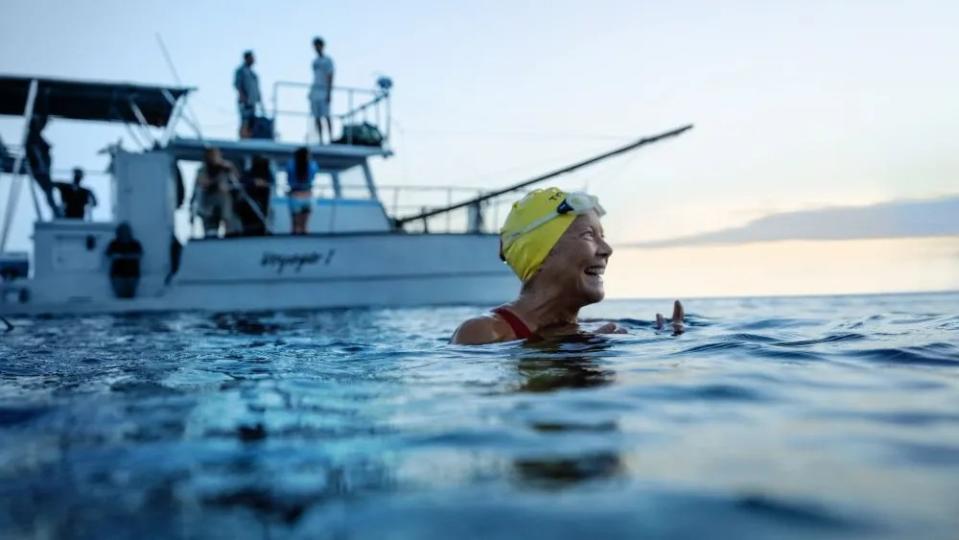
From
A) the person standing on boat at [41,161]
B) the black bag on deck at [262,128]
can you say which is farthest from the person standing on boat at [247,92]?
the person standing on boat at [41,161]

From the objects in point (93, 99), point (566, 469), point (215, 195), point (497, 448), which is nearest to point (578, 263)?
point (497, 448)

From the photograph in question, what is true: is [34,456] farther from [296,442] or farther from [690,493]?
[690,493]

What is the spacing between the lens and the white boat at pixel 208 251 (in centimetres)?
1224

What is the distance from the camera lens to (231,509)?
136 cm

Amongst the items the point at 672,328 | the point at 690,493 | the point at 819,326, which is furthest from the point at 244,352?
the point at 819,326

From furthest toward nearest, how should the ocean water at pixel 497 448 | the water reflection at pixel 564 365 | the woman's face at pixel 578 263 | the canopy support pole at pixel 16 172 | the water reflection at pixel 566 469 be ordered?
the canopy support pole at pixel 16 172
the woman's face at pixel 578 263
the water reflection at pixel 564 365
the water reflection at pixel 566 469
the ocean water at pixel 497 448

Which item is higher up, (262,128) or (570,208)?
(262,128)

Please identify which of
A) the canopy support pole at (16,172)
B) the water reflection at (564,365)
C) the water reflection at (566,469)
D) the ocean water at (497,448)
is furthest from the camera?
the canopy support pole at (16,172)

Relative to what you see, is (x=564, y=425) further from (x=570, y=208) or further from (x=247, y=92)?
(x=247, y=92)

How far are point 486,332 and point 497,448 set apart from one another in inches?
96.2

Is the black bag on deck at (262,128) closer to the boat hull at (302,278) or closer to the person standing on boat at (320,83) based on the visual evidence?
the person standing on boat at (320,83)

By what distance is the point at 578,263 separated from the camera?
4133 mm

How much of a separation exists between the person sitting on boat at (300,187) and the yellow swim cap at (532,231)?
27.5 feet

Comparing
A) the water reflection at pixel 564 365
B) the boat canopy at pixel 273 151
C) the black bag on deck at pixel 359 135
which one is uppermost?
the black bag on deck at pixel 359 135
